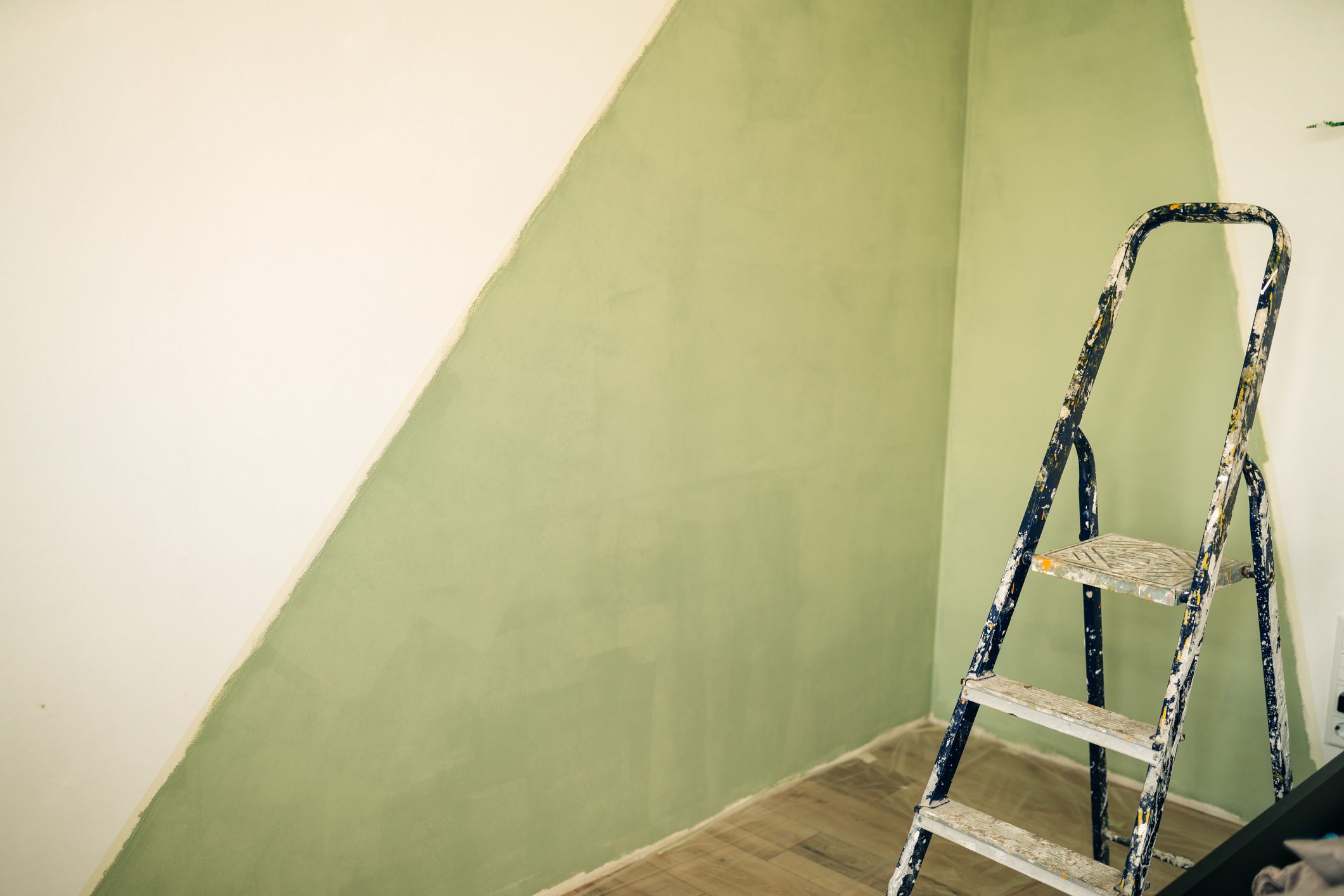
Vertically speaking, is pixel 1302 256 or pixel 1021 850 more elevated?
pixel 1302 256

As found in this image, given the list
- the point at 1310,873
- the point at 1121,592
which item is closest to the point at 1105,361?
the point at 1121,592

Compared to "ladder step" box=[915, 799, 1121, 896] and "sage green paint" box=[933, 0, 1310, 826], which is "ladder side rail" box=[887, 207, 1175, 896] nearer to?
"ladder step" box=[915, 799, 1121, 896]

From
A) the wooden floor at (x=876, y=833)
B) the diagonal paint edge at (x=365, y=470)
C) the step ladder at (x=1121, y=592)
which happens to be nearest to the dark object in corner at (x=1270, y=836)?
the step ladder at (x=1121, y=592)

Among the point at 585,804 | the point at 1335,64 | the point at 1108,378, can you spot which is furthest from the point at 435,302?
the point at 1335,64

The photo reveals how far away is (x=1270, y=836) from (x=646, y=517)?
1374mm

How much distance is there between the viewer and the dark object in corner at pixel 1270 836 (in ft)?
4.44

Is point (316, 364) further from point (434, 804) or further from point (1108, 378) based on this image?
point (1108, 378)

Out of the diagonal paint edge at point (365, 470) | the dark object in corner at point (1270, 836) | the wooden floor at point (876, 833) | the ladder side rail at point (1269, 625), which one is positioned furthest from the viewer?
the wooden floor at point (876, 833)

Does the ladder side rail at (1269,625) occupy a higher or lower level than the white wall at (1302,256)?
lower

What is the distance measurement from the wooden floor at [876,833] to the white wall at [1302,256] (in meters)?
0.67

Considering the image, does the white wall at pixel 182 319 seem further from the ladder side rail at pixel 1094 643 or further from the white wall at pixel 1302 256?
the white wall at pixel 1302 256

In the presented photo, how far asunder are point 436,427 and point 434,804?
784 mm

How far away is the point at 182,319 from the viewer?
159cm

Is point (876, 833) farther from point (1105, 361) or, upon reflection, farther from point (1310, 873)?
point (1105, 361)
